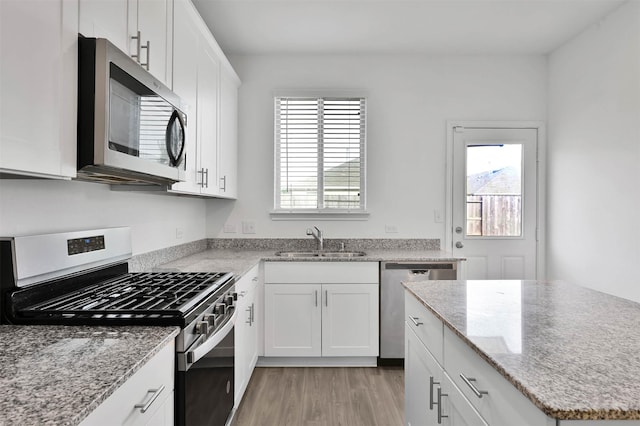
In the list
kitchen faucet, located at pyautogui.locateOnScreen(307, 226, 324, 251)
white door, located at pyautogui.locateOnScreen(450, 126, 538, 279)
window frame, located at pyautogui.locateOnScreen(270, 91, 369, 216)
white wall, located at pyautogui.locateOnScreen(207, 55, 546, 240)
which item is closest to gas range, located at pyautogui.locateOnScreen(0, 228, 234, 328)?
kitchen faucet, located at pyautogui.locateOnScreen(307, 226, 324, 251)

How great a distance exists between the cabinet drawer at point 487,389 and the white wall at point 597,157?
217 cm

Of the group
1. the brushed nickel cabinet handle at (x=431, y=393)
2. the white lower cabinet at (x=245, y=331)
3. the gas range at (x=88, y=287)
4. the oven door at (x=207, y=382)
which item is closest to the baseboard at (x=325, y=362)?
the white lower cabinet at (x=245, y=331)

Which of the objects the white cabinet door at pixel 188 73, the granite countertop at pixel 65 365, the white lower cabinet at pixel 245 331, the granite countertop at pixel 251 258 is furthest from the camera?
the granite countertop at pixel 251 258

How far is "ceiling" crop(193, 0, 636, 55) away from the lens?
2.78 m

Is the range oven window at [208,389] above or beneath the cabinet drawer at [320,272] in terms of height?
beneath

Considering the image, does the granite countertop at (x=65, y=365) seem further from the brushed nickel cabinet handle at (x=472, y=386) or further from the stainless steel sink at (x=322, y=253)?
the stainless steel sink at (x=322, y=253)

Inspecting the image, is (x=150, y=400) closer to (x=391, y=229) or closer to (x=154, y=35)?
(x=154, y=35)

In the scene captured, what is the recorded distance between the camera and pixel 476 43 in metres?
3.41

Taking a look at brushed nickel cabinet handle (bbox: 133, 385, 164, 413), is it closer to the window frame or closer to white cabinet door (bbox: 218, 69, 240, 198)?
white cabinet door (bbox: 218, 69, 240, 198)

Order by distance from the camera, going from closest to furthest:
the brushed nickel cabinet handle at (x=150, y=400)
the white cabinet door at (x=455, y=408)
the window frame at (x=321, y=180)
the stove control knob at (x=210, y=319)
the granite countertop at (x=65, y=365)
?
1. the granite countertop at (x=65, y=365)
2. the brushed nickel cabinet handle at (x=150, y=400)
3. the white cabinet door at (x=455, y=408)
4. the stove control knob at (x=210, y=319)
5. the window frame at (x=321, y=180)

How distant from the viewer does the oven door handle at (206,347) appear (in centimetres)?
130

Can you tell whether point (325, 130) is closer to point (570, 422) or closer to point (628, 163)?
point (628, 163)

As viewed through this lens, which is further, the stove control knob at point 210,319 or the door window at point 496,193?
the door window at point 496,193

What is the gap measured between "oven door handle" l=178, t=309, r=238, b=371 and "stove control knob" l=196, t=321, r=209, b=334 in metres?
0.04
